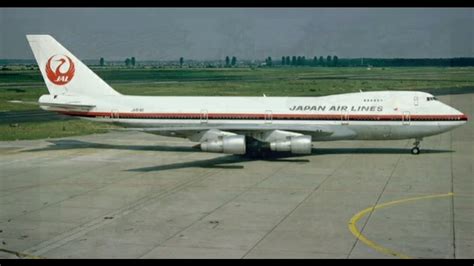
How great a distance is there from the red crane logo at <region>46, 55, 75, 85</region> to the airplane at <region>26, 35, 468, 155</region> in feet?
5.17

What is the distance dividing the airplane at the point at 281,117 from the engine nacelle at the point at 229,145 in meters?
0.59

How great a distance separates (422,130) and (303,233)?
1802cm

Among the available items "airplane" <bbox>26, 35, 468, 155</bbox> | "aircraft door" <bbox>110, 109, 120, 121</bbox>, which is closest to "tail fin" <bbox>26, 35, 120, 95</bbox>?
"airplane" <bbox>26, 35, 468, 155</bbox>

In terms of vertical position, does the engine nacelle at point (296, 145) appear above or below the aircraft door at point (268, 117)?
below

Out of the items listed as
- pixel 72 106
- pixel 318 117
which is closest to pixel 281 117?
pixel 318 117

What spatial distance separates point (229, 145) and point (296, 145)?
3.68 metres

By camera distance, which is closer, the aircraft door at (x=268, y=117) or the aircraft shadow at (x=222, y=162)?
the aircraft shadow at (x=222, y=162)


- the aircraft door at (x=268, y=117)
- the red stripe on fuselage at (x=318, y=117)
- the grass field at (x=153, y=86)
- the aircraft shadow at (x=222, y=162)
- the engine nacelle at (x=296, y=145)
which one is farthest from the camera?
the grass field at (x=153, y=86)

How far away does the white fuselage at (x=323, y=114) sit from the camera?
113 ft

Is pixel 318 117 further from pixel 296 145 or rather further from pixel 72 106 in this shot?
pixel 72 106

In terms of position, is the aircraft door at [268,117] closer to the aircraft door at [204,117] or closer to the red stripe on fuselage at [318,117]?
the red stripe on fuselage at [318,117]

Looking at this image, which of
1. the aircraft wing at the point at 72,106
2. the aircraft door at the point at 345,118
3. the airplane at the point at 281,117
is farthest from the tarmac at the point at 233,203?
the aircraft wing at the point at 72,106

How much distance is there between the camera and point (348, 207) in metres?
22.9

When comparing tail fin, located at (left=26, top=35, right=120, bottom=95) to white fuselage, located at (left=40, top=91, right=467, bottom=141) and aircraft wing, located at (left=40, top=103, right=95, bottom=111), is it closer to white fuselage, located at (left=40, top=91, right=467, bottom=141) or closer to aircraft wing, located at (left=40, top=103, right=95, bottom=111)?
aircraft wing, located at (left=40, top=103, right=95, bottom=111)
